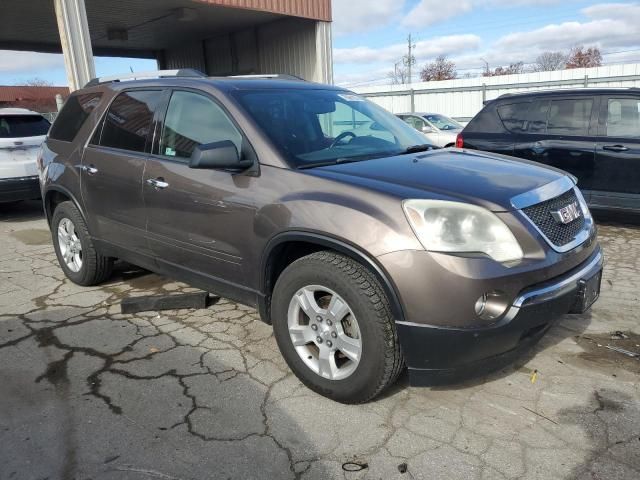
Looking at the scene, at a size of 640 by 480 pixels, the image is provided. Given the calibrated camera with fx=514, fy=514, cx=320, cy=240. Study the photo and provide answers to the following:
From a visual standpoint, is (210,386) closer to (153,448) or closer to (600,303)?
(153,448)

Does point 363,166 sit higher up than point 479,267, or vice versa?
point 363,166

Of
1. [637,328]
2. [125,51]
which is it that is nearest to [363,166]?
[637,328]

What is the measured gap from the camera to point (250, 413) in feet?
9.04

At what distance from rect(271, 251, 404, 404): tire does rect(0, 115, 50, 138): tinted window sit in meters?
6.88

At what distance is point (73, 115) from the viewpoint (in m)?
4.72

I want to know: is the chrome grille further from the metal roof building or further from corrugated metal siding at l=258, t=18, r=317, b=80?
corrugated metal siding at l=258, t=18, r=317, b=80

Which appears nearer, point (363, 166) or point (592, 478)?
point (592, 478)

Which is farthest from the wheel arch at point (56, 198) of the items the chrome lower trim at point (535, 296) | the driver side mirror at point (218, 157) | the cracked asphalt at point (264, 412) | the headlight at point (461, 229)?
the chrome lower trim at point (535, 296)

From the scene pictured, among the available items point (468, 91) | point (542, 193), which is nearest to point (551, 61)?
point (468, 91)

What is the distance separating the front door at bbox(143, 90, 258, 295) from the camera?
3096mm

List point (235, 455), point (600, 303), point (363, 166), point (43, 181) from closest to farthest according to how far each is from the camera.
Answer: point (235, 455)
point (363, 166)
point (600, 303)
point (43, 181)

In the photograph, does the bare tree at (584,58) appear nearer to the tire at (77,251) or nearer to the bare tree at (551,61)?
the bare tree at (551,61)

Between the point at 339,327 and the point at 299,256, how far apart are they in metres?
0.54

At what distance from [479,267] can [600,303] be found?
2.34 m
